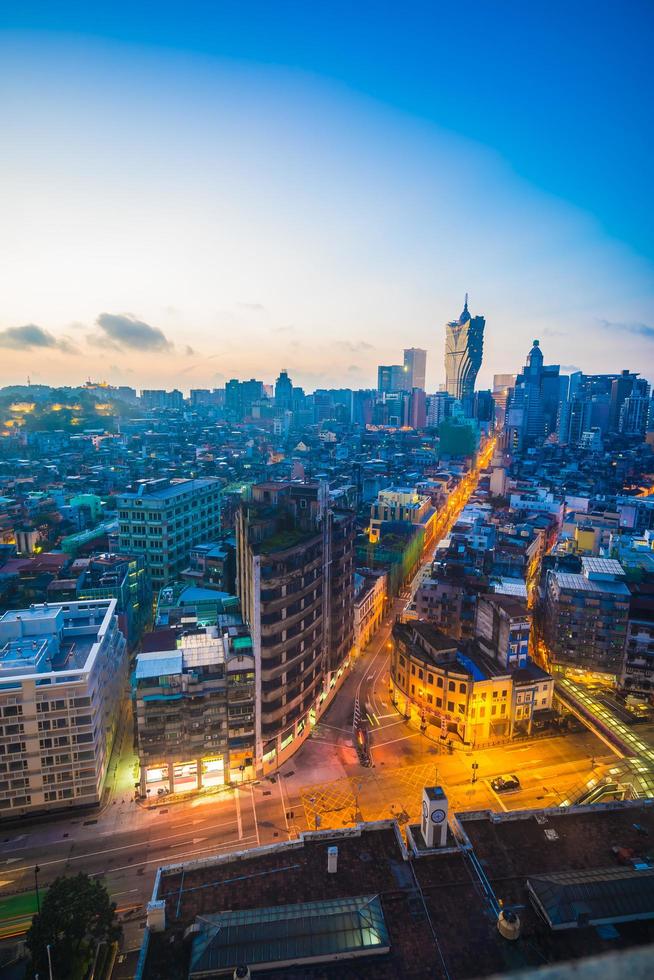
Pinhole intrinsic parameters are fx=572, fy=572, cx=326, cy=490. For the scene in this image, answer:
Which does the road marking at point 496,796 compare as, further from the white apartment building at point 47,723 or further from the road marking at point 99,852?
the white apartment building at point 47,723

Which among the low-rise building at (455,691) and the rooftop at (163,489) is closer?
the low-rise building at (455,691)

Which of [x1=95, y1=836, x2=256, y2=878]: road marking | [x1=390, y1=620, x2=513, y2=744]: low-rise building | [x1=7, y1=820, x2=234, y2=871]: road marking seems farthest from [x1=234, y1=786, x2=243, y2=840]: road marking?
[x1=390, y1=620, x2=513, y2=744]: low-rise building

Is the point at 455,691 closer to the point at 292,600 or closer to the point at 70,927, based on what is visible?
the point at 292,600

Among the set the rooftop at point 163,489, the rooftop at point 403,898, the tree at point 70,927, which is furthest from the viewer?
the rooftop at point 163,489

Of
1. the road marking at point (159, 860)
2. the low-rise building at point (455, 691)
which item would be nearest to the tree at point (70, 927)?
the road marking at point (159, 860)

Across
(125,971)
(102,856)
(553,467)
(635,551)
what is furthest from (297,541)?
(553,467)

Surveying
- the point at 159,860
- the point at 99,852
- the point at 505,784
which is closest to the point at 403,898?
the point at 159,860

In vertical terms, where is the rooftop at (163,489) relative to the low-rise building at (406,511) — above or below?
above

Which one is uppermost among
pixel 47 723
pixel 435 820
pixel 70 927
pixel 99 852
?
pixel 435 820
